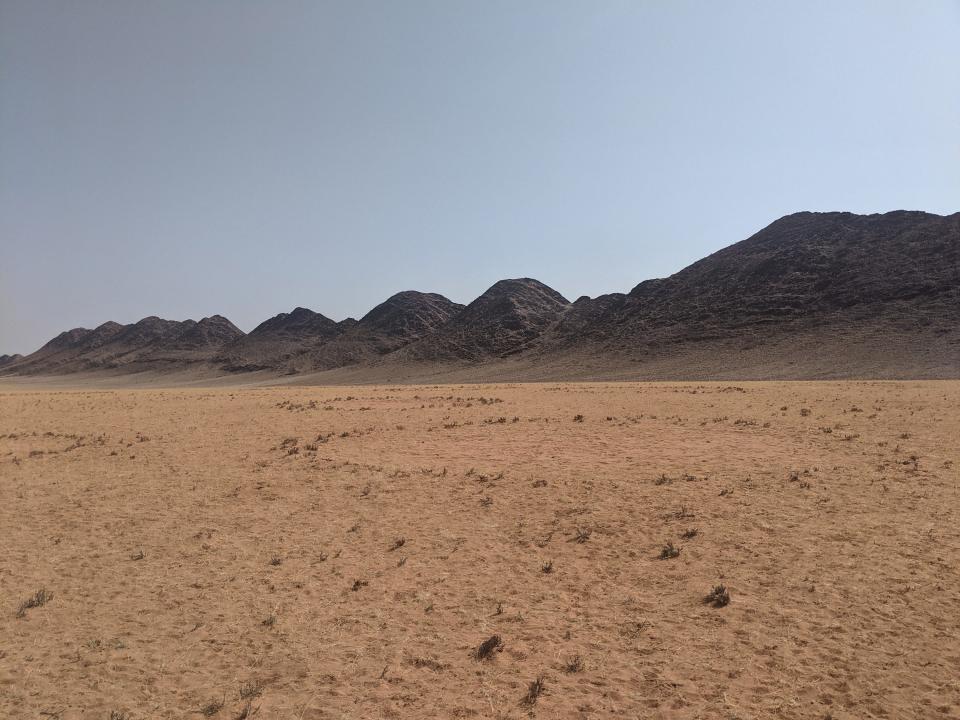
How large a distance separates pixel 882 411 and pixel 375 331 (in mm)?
103743

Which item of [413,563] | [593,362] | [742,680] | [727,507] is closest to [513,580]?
[413,563]

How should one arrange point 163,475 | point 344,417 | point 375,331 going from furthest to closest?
point 375,331 < point 344,417 < point 163,475

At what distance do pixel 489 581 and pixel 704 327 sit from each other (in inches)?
2935

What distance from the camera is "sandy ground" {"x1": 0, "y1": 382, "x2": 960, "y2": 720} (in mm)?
5312

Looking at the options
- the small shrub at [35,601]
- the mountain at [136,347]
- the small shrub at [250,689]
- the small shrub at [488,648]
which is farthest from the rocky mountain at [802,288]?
the mountain at [136,347]

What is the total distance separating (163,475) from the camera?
14547mm

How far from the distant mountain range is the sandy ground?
1813 inches

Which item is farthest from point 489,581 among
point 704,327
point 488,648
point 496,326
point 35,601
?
point 496,326

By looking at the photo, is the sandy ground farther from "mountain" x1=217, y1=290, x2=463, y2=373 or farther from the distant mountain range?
"mountain" x1=217, y1=290, x2=463, y2=373

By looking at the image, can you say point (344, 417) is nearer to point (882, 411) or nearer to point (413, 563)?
point (413, 563)

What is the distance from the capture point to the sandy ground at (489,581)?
5312mm

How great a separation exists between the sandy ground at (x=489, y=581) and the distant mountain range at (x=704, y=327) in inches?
1813

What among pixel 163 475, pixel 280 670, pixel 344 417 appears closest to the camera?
pixel 280 670

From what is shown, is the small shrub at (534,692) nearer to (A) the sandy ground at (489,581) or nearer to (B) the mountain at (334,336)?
(A) the sandy ground at (489,581)
